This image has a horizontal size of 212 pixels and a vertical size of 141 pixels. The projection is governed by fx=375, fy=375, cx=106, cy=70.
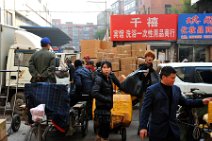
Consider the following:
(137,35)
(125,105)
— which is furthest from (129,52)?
(125,105)

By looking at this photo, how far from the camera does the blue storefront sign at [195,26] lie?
761 inches

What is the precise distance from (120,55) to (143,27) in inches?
249

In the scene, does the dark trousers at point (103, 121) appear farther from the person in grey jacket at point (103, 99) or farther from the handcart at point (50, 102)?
the handcart at point (50, 102)

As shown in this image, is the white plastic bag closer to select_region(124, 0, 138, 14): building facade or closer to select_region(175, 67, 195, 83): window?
select_region(175, 67, 195, 83): window

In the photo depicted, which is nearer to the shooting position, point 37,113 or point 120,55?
point 37,113

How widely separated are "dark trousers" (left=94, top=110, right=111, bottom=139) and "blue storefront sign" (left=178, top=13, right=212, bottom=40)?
45.7 ft

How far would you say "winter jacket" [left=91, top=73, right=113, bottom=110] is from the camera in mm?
6336

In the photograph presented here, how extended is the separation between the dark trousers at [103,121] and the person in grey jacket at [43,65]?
2.16m

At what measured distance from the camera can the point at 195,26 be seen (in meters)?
19.5

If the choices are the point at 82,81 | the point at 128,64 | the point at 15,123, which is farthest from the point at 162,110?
the point at 128,64

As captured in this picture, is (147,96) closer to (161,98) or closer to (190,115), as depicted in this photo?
(161,98)

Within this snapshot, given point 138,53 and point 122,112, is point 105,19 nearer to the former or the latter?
point 138,53

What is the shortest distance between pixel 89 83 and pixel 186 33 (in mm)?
12203

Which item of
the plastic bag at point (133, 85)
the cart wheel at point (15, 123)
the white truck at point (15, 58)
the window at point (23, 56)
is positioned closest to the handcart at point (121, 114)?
the plastic bag at point (133, 85)
